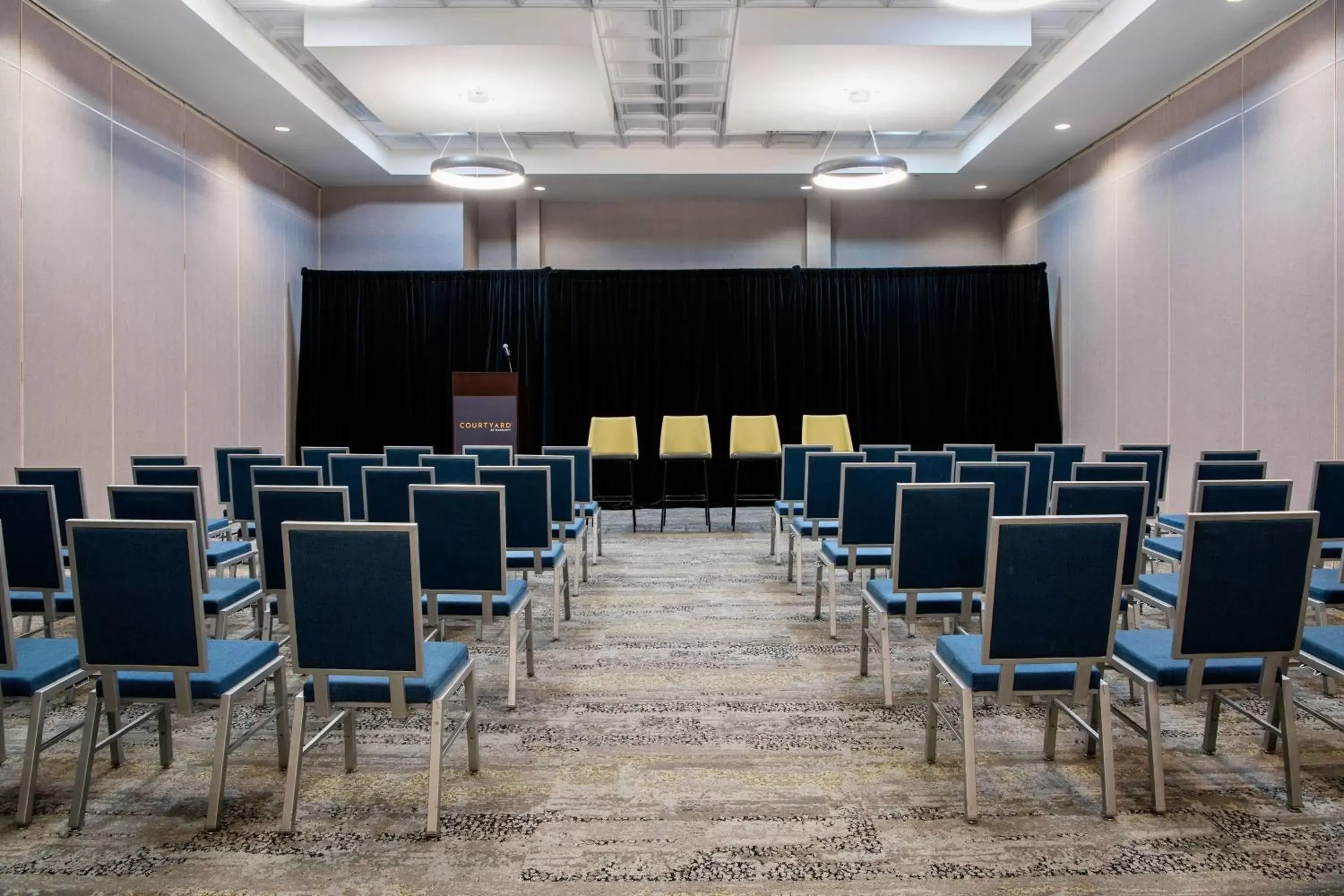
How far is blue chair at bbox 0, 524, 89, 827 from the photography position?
2.31m

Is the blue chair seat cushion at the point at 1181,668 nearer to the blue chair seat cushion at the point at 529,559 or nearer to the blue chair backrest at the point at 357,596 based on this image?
the blue chair backrest at the point at 357,596

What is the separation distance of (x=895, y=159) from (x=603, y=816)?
23.5ft

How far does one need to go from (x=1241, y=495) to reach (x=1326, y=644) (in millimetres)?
1218

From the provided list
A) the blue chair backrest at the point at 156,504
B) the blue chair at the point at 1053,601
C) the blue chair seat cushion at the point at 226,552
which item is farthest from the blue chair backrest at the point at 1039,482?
the blue chair seat cushion at the point at 226,552

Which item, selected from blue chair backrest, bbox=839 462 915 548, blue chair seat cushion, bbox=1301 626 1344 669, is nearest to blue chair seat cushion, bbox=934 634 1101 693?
blue chair seat cushion, bbox=1301 626 1344 669

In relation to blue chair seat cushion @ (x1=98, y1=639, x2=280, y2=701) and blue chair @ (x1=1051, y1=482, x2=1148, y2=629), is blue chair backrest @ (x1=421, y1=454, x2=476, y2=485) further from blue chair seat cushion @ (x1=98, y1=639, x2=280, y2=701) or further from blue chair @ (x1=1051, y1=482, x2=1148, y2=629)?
blue chair @ (x1=1051, y1=482, x2=1148, y2=629)

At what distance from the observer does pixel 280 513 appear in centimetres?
343

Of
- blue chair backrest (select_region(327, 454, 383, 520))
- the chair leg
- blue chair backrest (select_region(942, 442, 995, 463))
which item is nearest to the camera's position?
the chair leg

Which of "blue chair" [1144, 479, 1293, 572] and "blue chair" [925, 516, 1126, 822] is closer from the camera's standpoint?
"blue chair" [925, 516, 1126, 822]

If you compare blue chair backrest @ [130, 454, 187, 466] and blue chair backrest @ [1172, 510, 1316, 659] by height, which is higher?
blue chair backrest @ [130, 454, 187, 466]

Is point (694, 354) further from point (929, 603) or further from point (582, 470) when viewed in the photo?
point (929, 603)

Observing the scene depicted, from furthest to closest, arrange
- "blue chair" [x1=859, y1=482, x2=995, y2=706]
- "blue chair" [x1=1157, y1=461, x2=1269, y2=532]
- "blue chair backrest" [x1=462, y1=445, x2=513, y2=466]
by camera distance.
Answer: "blue chair backrest" [x1=462, y1=445, x2=513, y2=466] → "blue chair" [x1=1157, y1=461, x2=1269, y2=532] → "blue chair" [x1=859, y1=482, x2=995, y2=706]

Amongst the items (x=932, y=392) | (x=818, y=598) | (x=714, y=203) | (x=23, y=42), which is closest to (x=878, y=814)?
(x=818, y=598)

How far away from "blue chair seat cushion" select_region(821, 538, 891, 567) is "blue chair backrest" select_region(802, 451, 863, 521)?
79cm
